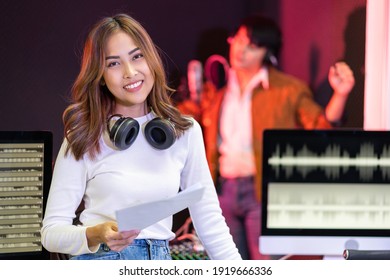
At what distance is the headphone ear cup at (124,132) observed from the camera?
1.45 metres

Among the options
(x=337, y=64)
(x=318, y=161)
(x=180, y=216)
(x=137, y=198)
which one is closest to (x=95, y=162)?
(x=137, y=198)

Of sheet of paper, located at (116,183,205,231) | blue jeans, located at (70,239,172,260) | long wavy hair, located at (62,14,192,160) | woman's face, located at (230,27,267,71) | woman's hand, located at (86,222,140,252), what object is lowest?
blue jeans, located at (70,239,172,260)

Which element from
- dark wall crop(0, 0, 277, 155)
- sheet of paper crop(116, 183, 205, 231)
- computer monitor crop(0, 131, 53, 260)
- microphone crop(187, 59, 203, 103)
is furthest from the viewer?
microphone crop(187, 59, 203, 103)

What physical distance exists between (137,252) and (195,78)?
594 millimetres

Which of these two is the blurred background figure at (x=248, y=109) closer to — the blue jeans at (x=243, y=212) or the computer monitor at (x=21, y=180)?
the blue jeans at (x=243, y=212)

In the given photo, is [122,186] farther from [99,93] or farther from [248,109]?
[248,109]

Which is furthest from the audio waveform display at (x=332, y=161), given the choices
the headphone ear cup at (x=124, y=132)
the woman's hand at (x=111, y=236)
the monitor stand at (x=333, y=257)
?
the woman's hand at (x=111, y=236)

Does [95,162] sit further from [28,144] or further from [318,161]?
[318,161]

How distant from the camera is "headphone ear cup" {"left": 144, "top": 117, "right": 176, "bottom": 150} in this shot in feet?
4.83

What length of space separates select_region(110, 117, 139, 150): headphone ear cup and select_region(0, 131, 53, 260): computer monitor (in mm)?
200

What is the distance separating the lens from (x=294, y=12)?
199 cm

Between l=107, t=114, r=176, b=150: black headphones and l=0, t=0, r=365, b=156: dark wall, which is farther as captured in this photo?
l=0, t=0, r=365, b=156: dark wall

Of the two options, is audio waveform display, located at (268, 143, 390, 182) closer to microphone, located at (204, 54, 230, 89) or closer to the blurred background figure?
the blurred background figure

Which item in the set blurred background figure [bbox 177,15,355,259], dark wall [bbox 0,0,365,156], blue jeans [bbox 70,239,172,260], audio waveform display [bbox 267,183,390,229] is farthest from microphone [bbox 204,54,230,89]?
blue jeans [bbox 70,239,172,260]
